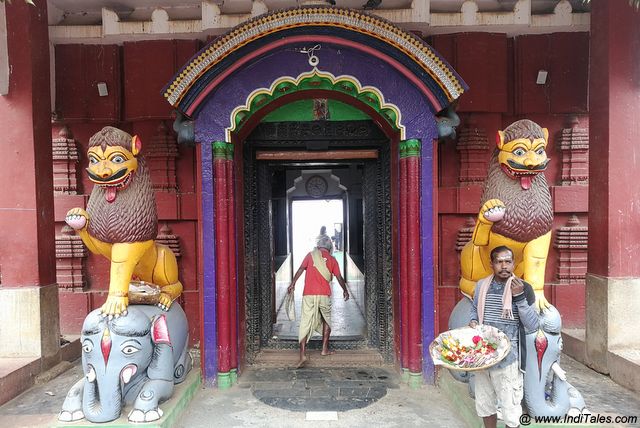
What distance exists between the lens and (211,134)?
4445 millimetres

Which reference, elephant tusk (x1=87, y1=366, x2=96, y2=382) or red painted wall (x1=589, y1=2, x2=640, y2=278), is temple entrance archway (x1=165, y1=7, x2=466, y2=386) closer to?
elephant tusk (x1=87, y1=366, x2=96, y2=382)

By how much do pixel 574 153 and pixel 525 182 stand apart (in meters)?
2.53

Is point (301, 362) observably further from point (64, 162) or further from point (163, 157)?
point (64, 162)

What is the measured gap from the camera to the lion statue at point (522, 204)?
344 cm

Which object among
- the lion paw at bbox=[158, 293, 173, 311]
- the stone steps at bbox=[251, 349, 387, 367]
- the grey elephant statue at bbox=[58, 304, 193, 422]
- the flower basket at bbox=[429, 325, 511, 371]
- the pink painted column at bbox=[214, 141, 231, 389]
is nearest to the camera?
the flower basket at bbox=[429, 325, 511, 371]

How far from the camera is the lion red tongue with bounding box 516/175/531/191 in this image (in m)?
3.50

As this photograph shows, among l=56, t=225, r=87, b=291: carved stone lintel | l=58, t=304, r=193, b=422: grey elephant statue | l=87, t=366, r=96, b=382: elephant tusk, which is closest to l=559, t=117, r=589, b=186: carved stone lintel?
l=58, t=304, r=193, b=422: grey elephant statue

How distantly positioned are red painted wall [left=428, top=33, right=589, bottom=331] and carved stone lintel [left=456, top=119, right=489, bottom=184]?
66 millimetres

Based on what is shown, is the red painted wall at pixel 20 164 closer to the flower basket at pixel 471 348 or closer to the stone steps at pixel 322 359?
the stone steps at pixel 322 359

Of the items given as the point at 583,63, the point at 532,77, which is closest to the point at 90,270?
the point at 532,77

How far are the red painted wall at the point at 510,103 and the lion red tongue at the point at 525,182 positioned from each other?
1832 millimetres

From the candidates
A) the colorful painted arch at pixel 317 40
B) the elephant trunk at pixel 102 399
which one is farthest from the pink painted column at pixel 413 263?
the elephant trunk at pixel 102 399

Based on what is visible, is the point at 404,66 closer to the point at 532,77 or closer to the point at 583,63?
the point at 532,77

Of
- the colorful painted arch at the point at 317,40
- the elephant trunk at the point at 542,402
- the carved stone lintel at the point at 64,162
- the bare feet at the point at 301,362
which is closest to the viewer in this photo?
the elephant trunk at the point at 542,402
